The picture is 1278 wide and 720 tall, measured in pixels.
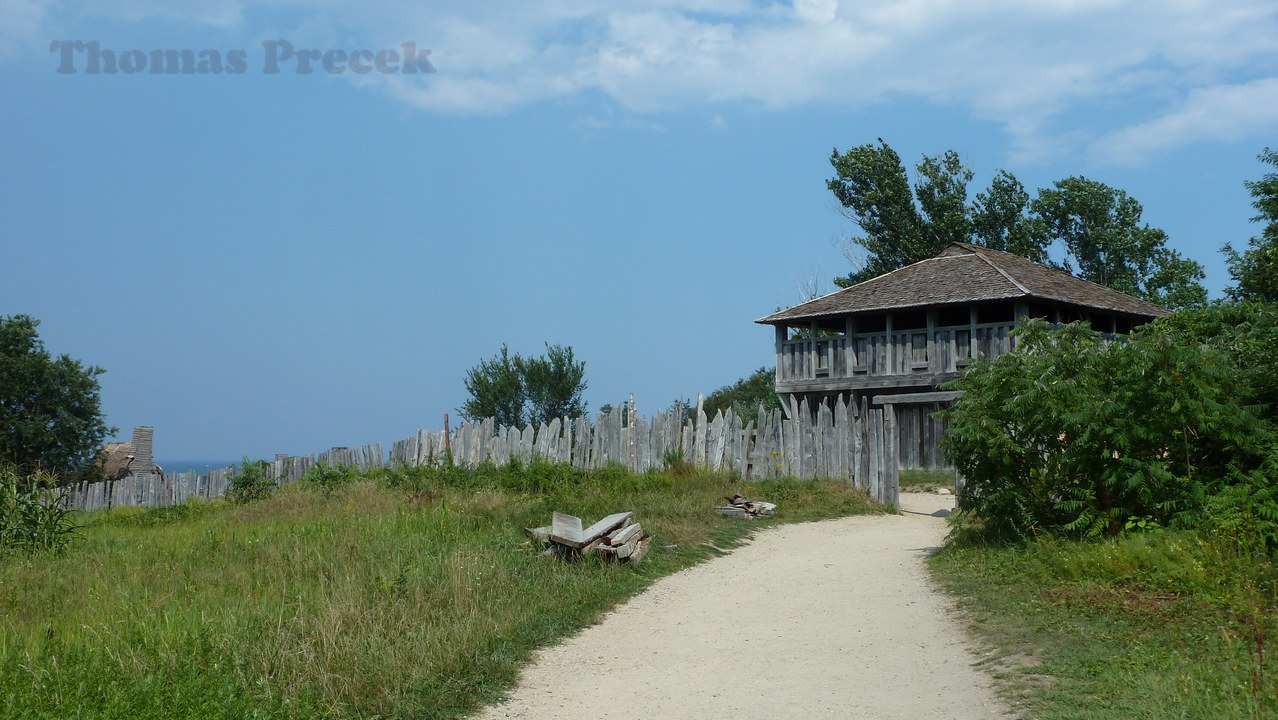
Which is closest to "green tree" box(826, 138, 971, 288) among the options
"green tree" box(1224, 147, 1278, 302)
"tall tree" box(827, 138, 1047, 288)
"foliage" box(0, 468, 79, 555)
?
"tall tree" box(827, 138, 1047, 288)

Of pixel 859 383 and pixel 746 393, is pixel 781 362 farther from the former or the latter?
pixel 746 393

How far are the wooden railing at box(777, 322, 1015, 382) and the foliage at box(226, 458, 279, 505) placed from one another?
45.9ft

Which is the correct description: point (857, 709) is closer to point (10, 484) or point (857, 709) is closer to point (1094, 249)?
point (10, 484)

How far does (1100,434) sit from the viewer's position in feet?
31.7

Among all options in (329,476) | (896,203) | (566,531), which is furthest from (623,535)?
(896,203)

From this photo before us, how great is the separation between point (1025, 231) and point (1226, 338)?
91.2 feet

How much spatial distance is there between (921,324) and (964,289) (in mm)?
4115

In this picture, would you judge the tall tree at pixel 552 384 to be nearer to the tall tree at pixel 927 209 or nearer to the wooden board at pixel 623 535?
the tall tree at pixel 927 209

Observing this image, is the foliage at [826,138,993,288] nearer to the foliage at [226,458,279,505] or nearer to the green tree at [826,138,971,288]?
the green tree at [826,138,971,288]

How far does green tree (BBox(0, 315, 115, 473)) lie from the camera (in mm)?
37031

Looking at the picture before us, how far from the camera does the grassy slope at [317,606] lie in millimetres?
5812

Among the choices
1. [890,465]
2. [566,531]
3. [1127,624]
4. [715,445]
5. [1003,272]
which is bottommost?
[1127,624]

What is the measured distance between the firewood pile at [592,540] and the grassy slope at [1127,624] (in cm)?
330

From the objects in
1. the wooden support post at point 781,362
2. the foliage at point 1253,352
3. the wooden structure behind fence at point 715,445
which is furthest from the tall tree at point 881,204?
the foliage at point 1253,352
